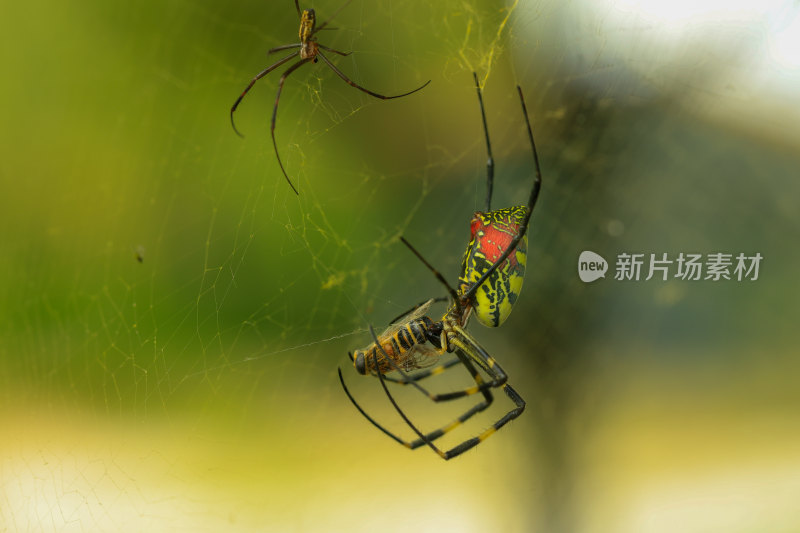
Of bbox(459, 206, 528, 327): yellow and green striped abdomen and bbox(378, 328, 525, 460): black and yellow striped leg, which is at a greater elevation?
bbox(459, 206, 528, 327): yellow and green striped abdomen

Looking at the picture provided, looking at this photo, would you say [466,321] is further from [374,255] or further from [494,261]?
[374,255]

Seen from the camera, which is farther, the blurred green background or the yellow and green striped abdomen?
the blurred green background

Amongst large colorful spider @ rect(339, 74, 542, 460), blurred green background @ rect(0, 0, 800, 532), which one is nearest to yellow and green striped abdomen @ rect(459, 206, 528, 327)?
large colorful spider @ rect(339, 74, 542, 460)

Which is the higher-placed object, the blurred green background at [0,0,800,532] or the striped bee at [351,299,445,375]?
the blurred green background at [0,0,800,532]

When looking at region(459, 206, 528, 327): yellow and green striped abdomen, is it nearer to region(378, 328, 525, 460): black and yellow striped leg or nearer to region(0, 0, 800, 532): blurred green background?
region(378, 328, 525, 460): black and yellow striped leg

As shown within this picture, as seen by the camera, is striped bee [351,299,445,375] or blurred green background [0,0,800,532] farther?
blurred green background [0,0,800,532]

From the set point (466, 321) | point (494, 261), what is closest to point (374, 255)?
point (466, 321)

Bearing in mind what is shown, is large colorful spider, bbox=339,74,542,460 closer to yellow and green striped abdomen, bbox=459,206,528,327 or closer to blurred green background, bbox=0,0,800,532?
yellow and green striped abdomen, bbox=459,206,528,327

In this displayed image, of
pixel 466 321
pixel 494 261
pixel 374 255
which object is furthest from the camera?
pixel 374 255
